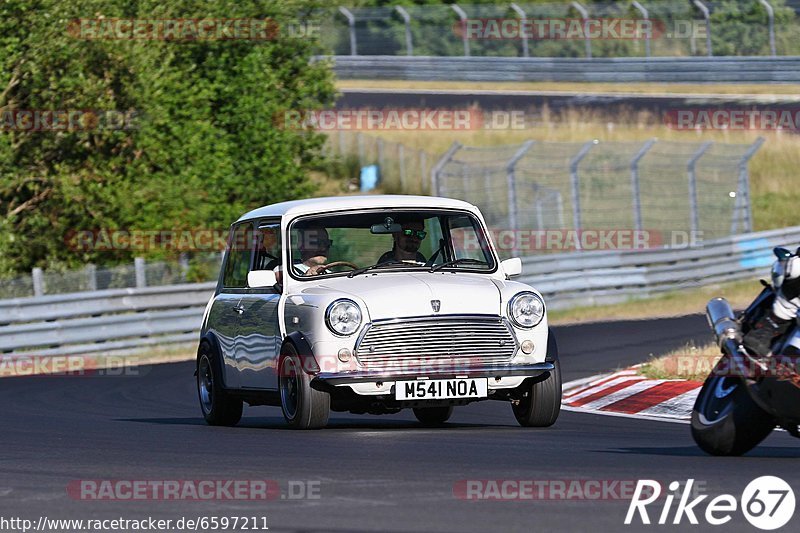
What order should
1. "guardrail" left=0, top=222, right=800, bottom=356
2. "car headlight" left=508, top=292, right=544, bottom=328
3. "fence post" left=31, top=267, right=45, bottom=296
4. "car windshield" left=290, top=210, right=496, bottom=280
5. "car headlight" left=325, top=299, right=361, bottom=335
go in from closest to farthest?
1. "car headlight" left=325, top=299, right=361, bottom=335
2. "car headlight" left=508, top=292, right=544, bottom=328
3. "car windshield" left=290, top=210, right=496, bottom=280
4. "guardrail" left=0, top=222, right=800, bottom=356
5. "fence post" left=31, top=267, right=45, bottom=296

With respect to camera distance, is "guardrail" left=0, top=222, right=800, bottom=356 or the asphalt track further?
"guardrail" left=0, top=222, right=800, bottom=356

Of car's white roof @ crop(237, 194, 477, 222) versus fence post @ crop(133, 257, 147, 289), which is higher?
car's white roof @ crop(237, 194, 477, 222)

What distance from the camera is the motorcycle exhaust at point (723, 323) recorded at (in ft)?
26.8

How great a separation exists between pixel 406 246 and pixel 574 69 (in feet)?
109

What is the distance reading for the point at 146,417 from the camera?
43.9 ft

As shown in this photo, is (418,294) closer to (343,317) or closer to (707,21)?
(343,317)

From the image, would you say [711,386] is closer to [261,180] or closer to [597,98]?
[261,180]

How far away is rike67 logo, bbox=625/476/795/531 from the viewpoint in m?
6.36

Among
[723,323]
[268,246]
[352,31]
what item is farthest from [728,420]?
[352,31]

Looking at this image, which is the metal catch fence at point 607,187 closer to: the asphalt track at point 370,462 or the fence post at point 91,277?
the fence post at point 91,277

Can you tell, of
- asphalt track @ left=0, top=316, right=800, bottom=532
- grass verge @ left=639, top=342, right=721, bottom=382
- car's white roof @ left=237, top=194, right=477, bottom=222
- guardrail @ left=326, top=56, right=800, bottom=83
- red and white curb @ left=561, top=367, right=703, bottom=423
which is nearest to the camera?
asphalt track @ left=0, top=316, right=800, bottom=532

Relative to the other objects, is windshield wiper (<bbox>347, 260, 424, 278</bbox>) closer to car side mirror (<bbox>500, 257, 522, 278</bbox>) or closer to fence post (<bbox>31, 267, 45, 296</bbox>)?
car side mirror (<bbox>500, 257, 522, 278</bbox>)

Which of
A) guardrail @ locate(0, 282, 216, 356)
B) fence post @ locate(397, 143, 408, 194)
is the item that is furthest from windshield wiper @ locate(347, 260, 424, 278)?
fence post @ locate(397, 143, 408, 194)

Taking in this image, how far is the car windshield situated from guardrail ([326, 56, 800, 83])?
27.4 meters
